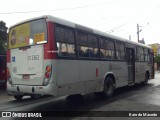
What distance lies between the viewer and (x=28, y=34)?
7.27 metres

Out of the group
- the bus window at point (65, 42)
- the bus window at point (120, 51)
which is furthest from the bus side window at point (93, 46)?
the bus window at point (120, 51)

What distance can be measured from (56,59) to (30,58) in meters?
1.01

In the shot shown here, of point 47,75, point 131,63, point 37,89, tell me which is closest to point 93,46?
point 47,75

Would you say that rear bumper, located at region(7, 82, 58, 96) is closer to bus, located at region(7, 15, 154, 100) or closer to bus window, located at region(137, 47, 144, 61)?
Result: bus, located at region(7, 15, 154, 100)

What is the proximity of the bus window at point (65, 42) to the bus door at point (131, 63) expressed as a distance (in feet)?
17.0

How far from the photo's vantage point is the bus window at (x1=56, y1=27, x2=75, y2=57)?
22.4 feet

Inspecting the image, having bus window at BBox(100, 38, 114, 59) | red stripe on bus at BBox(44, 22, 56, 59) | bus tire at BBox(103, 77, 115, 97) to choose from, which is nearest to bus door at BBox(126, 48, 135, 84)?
bus window at BBox(100, 38, 114, 59)

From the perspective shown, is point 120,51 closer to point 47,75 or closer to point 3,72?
point 47,75

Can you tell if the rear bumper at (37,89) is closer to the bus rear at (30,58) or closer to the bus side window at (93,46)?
the bus rear at (30,58)

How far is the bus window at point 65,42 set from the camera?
22.4ft

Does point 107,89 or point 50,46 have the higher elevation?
point 50,46

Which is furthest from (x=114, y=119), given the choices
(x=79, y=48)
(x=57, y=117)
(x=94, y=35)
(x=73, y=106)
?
(x=94, y=35)

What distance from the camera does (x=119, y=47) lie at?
427 inches

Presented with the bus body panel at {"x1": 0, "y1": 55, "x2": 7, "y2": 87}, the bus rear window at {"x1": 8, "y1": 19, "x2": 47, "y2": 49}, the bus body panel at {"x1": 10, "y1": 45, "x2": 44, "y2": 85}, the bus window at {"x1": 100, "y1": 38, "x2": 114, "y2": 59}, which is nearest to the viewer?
the bus body panel at {"x1": 10, "y1": 45, "x2": 44, "y2": 85}
